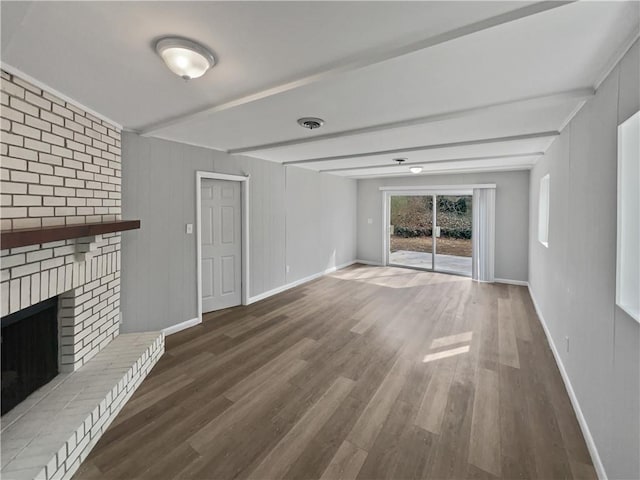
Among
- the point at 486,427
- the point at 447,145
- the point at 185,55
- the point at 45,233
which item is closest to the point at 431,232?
the point at 447,145

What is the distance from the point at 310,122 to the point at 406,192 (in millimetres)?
4899

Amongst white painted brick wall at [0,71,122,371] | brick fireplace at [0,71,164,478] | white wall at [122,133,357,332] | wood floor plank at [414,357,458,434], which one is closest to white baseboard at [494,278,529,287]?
wood floor plank at [414,357,458,434]

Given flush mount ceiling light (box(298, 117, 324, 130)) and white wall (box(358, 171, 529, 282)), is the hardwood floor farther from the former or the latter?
flush mount ceiling light (box(298, 117, 324, 130))

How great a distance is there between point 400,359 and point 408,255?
5078 millimetres

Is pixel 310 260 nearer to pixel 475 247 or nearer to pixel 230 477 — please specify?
pixel 475 247

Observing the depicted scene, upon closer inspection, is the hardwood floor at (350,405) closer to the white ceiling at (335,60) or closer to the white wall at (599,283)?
the white wall at (599,283)

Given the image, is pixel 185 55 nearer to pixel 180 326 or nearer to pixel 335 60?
pixel 335 60

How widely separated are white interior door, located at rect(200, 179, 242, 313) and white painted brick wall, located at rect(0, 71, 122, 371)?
1238 millimetres

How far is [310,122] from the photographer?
254 cm

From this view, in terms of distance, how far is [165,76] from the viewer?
1768mm

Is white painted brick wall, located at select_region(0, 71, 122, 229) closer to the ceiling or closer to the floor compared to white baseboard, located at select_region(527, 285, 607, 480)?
closer to the ceiling

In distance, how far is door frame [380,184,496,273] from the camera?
6.11 m

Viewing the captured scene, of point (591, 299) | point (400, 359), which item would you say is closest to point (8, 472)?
point (400, 359)

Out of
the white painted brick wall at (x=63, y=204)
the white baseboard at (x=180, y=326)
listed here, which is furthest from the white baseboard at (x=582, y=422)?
the white baseboard at (x=180, y=326)
